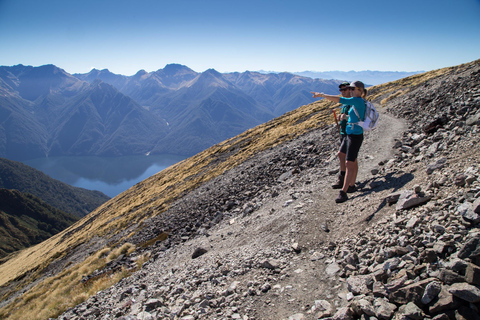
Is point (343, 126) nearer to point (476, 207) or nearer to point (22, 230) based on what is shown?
point (476, 207)

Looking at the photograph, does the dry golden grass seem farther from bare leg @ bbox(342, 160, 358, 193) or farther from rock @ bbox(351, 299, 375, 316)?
rock @ bbox(351, 299, 375, 316)

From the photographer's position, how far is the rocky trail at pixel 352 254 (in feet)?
15.2

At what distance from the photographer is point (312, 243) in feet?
27.3

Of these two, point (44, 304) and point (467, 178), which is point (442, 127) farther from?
point (44, 304)

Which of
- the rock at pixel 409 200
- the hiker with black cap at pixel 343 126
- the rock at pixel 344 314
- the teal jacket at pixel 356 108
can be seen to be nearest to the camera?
the rock at pixel 344 314

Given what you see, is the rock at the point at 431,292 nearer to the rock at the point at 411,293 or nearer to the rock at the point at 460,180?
the rock at the point at 411,293

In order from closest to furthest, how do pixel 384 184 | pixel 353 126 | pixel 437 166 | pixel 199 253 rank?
pixel 437 166
pixel 353 126
pixel 384 184
pixel 199 253

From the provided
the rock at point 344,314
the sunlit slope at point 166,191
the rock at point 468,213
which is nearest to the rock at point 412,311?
the rock at point 344,314

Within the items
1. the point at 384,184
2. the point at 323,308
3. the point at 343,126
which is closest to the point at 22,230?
the point at 343,126

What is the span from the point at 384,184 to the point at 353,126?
8.64 ft

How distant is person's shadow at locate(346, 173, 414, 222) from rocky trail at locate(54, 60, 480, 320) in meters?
0.06

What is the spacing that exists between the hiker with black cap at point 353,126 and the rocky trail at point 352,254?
0.73m

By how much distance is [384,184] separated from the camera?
9.86m

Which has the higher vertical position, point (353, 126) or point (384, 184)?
point (353, 126)
